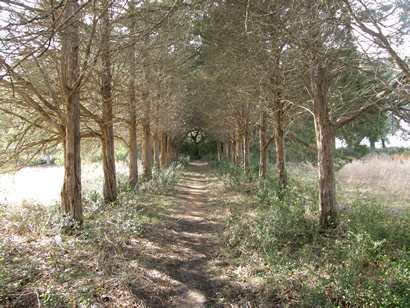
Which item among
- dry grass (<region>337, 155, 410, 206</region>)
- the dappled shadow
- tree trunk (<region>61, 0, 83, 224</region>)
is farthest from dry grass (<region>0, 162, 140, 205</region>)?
dry grass (<region>337, 155, 410, 206</region>)

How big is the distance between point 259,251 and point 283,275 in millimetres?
1118

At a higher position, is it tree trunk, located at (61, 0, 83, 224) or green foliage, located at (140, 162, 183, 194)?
tree trunk, located at (61, 0, 83, 224)

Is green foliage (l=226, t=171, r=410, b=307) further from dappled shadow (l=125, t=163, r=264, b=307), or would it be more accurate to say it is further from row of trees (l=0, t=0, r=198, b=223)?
row of trees (l=0, t=0, r=198, b=223)

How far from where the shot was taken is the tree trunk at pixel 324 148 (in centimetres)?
577

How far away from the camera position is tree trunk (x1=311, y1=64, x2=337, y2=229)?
18.9 feet

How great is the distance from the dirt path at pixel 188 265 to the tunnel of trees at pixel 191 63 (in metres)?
2.13

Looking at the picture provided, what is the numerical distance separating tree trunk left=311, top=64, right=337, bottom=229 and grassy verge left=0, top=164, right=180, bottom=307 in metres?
3.78

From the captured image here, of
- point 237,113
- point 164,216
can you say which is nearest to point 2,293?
point 164,216

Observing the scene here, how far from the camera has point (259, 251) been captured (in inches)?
209

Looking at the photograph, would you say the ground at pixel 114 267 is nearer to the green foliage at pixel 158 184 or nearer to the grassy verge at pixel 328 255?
the grassy verge at pixel 328 255

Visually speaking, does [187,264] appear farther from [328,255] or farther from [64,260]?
[328,255]

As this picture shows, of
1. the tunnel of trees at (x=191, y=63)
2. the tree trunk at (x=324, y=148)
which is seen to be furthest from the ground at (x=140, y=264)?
the tunnel of trees at (x=191, y=63)

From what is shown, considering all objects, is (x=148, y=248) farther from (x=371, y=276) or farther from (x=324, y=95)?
(x=324, y=95)

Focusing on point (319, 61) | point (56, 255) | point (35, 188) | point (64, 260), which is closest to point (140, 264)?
point (64, 260)
